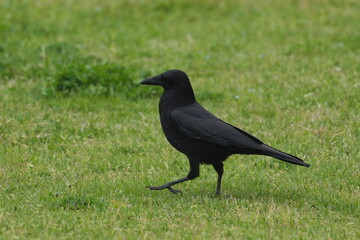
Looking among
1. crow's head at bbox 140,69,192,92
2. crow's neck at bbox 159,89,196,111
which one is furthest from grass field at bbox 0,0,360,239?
crow's head at bbox 140,69,192,92

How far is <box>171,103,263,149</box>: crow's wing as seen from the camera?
6.02m

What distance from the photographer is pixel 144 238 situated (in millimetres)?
5035

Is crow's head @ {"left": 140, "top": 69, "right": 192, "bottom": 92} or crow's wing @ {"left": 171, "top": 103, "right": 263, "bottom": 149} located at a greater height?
crow's head @ {"left": 140, "top": 69, "right": 192, "bottom": 92}

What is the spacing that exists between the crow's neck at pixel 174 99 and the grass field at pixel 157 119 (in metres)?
0.79

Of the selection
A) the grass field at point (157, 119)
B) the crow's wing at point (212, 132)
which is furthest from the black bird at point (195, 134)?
the grass field at point (157, 119)

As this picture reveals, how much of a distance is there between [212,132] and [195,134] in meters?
0.15

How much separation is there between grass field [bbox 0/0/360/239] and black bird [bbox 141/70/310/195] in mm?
358

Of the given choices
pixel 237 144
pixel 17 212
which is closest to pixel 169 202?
pixel 237 144

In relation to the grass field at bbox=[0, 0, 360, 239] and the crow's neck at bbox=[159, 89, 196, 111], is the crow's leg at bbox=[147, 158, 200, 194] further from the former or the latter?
the crow's neck at bbox=[159, 89, 196, 111]

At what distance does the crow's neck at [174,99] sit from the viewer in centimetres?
628

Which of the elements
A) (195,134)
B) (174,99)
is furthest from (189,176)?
(174,99)

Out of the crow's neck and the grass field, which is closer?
the grass field

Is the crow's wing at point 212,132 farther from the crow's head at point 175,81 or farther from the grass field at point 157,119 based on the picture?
the grass field at point 157,119

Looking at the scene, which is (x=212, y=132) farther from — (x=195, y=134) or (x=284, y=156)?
(x=284, y=156)
